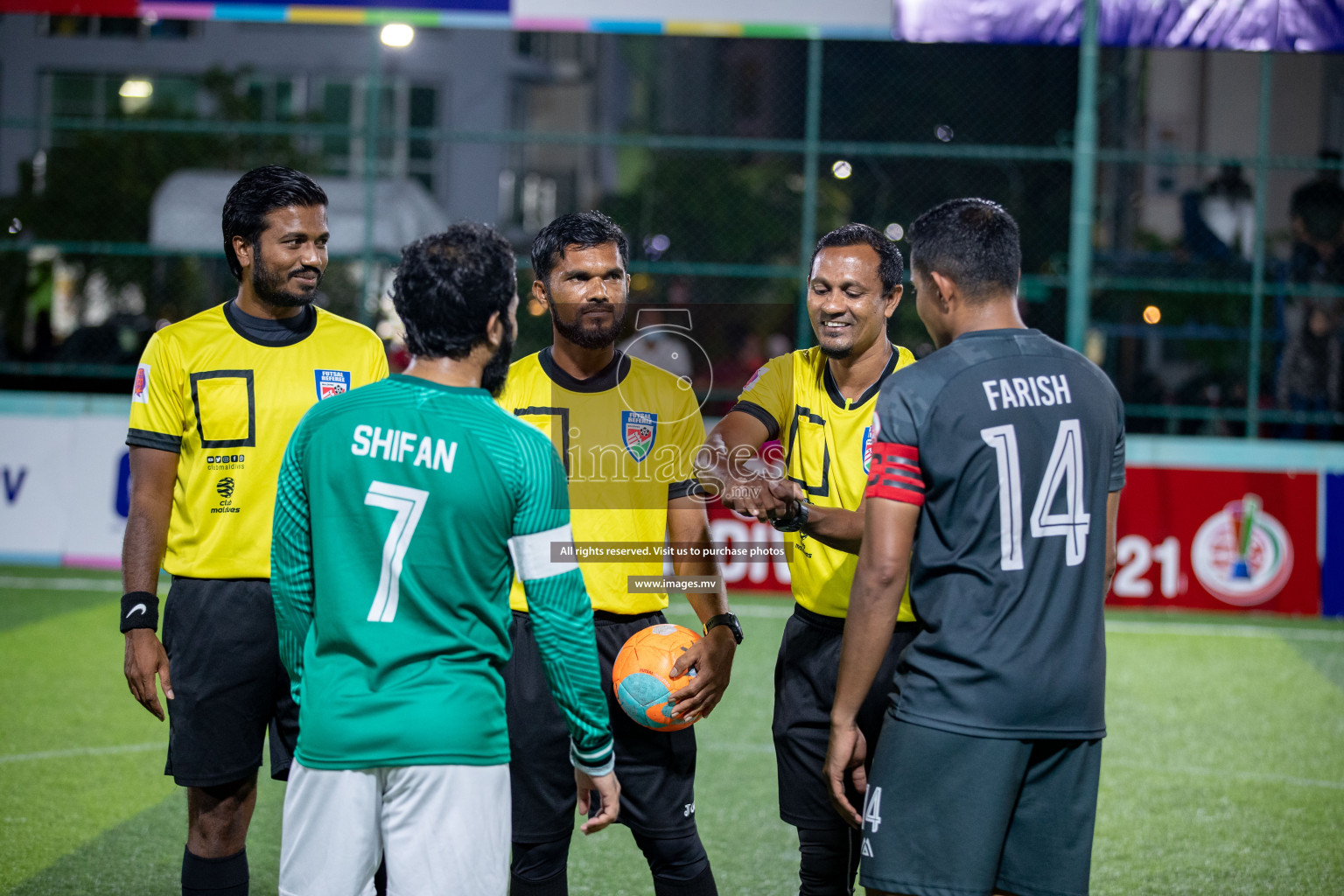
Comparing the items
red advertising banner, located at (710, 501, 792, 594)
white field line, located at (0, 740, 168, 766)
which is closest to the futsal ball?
white field line, located at (0, 740, 168, 766)

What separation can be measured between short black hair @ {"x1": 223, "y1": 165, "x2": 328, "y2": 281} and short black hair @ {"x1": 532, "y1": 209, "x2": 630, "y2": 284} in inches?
28.5

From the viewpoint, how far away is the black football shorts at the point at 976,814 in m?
3.03

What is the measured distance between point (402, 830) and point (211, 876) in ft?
4.89

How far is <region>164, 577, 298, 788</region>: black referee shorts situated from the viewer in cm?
384

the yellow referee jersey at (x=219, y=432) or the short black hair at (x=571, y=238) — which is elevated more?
the short black hair at (x=571, y=238)

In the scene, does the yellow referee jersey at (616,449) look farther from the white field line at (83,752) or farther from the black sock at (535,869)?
the white field line at (83,752)

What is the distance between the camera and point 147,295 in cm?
1736

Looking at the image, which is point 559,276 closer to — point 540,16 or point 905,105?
point 540,16

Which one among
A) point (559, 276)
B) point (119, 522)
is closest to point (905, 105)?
point (119, 522)

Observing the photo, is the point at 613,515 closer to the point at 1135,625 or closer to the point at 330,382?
the point at 330,382

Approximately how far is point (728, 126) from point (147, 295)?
54.5 feet

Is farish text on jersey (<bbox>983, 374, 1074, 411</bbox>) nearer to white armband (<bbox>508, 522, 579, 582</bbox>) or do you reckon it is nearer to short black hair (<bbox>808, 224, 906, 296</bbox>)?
short black hair (<bbox>808, 224, 906, 296</bbox>)

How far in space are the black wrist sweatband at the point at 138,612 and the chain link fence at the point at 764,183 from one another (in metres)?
8.65

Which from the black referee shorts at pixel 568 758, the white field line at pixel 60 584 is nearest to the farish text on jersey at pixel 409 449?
the black referee shorts at pixel 568 758
